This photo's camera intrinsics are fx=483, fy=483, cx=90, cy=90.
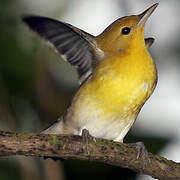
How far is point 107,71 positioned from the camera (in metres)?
4.91

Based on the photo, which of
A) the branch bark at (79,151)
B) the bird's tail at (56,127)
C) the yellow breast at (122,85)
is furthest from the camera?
the bird's tail at (56,127)

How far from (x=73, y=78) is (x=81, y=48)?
84 centimetres

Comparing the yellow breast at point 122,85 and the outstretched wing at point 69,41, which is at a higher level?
the outstretched wing at point 69,41

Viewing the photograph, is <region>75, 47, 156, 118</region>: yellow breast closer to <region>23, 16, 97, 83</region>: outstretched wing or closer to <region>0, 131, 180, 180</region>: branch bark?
<region>23, 16, 97, 83</region>: outstretched wing

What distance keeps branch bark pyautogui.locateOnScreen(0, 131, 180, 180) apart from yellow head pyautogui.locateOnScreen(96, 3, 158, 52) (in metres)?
1.20

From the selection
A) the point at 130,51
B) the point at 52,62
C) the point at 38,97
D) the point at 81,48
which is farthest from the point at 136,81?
the point at 52,62

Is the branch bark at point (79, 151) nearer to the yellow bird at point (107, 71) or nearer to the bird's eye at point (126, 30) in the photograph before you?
the yellow bird at point (107, 71)

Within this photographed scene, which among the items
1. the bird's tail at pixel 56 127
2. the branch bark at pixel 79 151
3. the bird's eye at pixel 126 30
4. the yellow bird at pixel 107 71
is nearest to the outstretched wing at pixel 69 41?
the yellow bird at pixel 107 71

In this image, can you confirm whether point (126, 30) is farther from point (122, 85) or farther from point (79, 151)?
point (79, 151)

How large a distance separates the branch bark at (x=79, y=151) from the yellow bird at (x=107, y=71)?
1.96 ft

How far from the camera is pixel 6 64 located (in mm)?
5344

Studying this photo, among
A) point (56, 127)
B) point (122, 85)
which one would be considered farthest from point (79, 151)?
point (56, 127)

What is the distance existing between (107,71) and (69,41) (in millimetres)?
593

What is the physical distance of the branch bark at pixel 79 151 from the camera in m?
3.90
